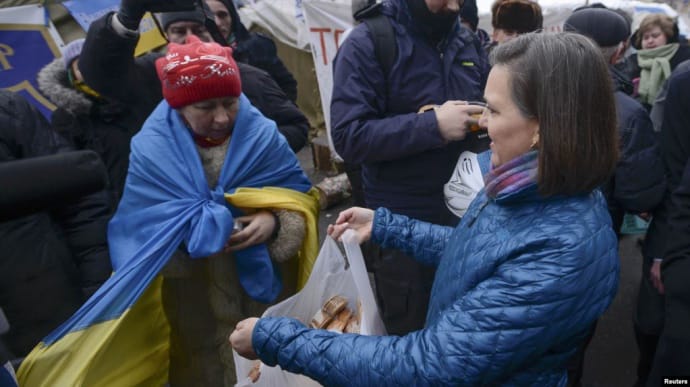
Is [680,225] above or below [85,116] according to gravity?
below

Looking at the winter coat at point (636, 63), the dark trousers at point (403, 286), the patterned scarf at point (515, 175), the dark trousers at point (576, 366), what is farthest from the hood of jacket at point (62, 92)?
the winter coat at point (636, 63)

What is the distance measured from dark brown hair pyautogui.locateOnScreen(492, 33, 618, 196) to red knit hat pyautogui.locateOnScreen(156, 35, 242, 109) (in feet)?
3.74

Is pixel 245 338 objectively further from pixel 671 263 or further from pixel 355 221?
pixel 671 263

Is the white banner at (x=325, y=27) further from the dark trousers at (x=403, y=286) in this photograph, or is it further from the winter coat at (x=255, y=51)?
the dark trousers at (x=403, y=286)

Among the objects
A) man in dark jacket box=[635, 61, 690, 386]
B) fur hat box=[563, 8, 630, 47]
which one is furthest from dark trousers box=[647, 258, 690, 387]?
fur hat box=[563, 8, 630, 47]

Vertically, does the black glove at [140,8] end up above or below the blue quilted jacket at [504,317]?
above

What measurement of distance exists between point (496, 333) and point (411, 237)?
0.68 m

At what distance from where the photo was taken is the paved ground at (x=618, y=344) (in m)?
2.98

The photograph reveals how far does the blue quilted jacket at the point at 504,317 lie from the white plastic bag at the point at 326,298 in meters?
0.37

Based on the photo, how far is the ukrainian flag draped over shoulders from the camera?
1686 millimetres

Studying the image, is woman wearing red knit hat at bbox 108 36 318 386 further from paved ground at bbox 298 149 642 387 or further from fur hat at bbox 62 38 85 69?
paved ground at bbox 298 149 642 387

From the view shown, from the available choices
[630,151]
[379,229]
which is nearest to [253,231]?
[379,229]

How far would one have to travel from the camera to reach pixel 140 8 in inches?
80.0

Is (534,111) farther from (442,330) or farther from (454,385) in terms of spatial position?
(454,385)
